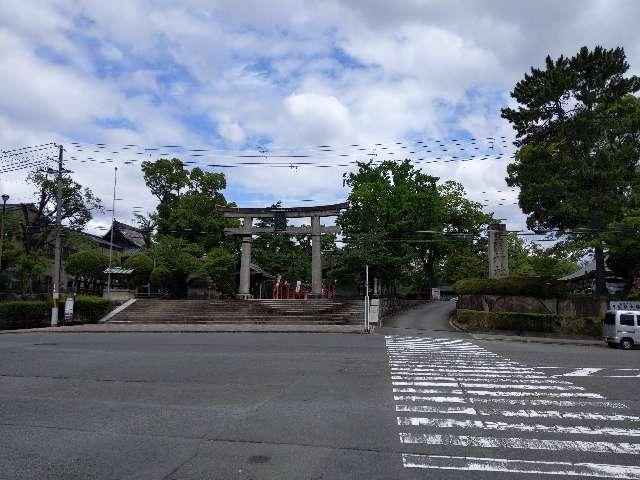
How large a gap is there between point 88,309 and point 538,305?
95.5 feet

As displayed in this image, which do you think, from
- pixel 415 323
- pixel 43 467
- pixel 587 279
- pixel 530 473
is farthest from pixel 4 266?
pixel 587 279

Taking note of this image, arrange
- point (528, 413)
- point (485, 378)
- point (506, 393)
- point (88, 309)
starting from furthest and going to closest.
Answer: point (88, 309) < point (485, 378) < point (506, 393) < point (528, 413)

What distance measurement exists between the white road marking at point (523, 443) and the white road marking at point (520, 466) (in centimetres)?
54

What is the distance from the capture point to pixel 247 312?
36.6 m

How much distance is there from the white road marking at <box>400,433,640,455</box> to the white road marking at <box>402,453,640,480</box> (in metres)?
0.54

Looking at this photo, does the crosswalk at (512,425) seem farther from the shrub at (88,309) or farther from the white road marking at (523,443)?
the shrub at (88,309)

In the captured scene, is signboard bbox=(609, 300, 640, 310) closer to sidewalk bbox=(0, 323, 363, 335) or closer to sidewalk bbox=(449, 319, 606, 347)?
sidewalk bbox=(449, 319, 606, 347)

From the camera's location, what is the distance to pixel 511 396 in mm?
9406

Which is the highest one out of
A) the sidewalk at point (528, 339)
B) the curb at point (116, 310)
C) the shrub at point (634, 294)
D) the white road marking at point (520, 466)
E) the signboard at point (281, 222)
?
the signboard at point (281, 222)

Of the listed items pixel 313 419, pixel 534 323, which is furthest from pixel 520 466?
pixel 534 323

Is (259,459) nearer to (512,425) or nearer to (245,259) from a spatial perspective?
(512,425)

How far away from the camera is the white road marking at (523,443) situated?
607 centimetres

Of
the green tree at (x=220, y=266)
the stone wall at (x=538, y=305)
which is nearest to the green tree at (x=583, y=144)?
the stone wall at (x=538, y=305)

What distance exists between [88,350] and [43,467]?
1301cm
